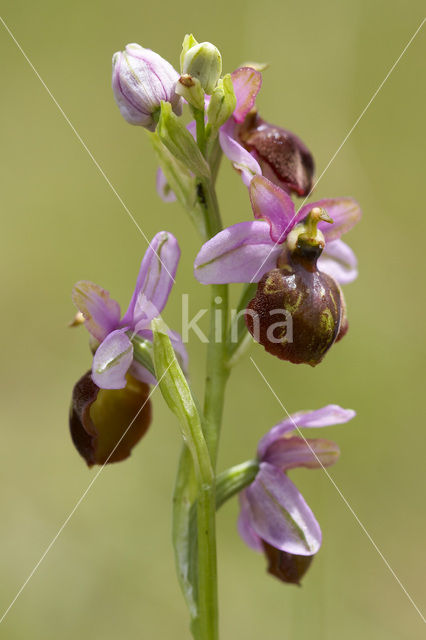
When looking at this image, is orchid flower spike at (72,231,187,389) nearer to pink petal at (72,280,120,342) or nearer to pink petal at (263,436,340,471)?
pink petal at (72,280,120,342)

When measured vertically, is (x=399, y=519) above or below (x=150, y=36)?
below

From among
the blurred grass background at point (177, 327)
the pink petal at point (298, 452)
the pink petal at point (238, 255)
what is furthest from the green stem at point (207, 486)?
the blurred grass background at point (177, 327)

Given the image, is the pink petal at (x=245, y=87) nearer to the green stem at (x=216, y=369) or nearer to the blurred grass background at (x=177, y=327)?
the green stem at (x=216, y=369)

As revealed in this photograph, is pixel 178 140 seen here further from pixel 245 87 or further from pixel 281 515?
pixel 281 515

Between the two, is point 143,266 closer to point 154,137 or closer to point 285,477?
point 154,137

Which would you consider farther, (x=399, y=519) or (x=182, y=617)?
(x=399, y=519)

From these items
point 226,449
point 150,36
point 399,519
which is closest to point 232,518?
point 226,449
